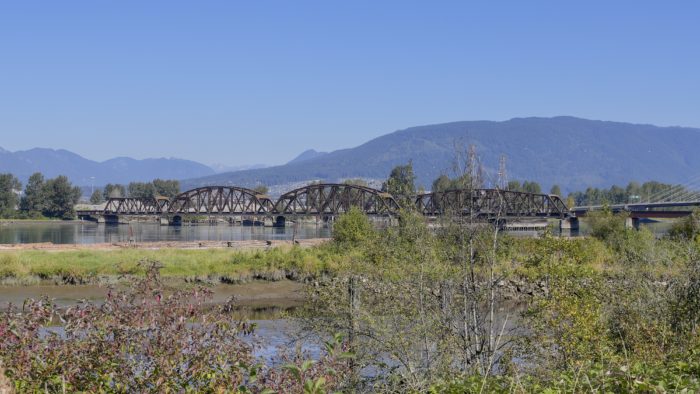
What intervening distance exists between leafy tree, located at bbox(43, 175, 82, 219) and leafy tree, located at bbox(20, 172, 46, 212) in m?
1.02

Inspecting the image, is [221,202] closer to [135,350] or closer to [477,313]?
[477,313]

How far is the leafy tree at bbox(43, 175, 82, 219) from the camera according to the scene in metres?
168

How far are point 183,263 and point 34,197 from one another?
127628mm

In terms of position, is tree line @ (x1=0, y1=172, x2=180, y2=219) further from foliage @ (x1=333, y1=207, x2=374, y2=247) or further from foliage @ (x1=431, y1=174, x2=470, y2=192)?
foliage @ (x1=431, y1=174, x2=470, y2=192)

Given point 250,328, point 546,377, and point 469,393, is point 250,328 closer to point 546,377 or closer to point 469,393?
point 469,393

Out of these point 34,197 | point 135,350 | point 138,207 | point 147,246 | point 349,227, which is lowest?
point 147,246

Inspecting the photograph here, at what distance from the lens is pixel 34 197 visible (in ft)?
545

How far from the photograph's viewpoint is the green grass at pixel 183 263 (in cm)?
4519

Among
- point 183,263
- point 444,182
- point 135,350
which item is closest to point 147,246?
point 183,263

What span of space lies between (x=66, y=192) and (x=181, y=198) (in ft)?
79.2

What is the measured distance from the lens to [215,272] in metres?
48.2

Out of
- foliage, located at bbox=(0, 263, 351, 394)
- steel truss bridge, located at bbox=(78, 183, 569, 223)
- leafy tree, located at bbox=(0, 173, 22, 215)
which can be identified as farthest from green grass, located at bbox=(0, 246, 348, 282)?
leafy tree, located at bbox=(0, 173, 22, 215)

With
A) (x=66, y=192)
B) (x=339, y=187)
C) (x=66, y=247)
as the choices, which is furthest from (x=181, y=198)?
(x=66, y=247)

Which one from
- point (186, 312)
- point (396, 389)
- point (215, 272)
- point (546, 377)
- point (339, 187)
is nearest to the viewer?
point (186, 312)
